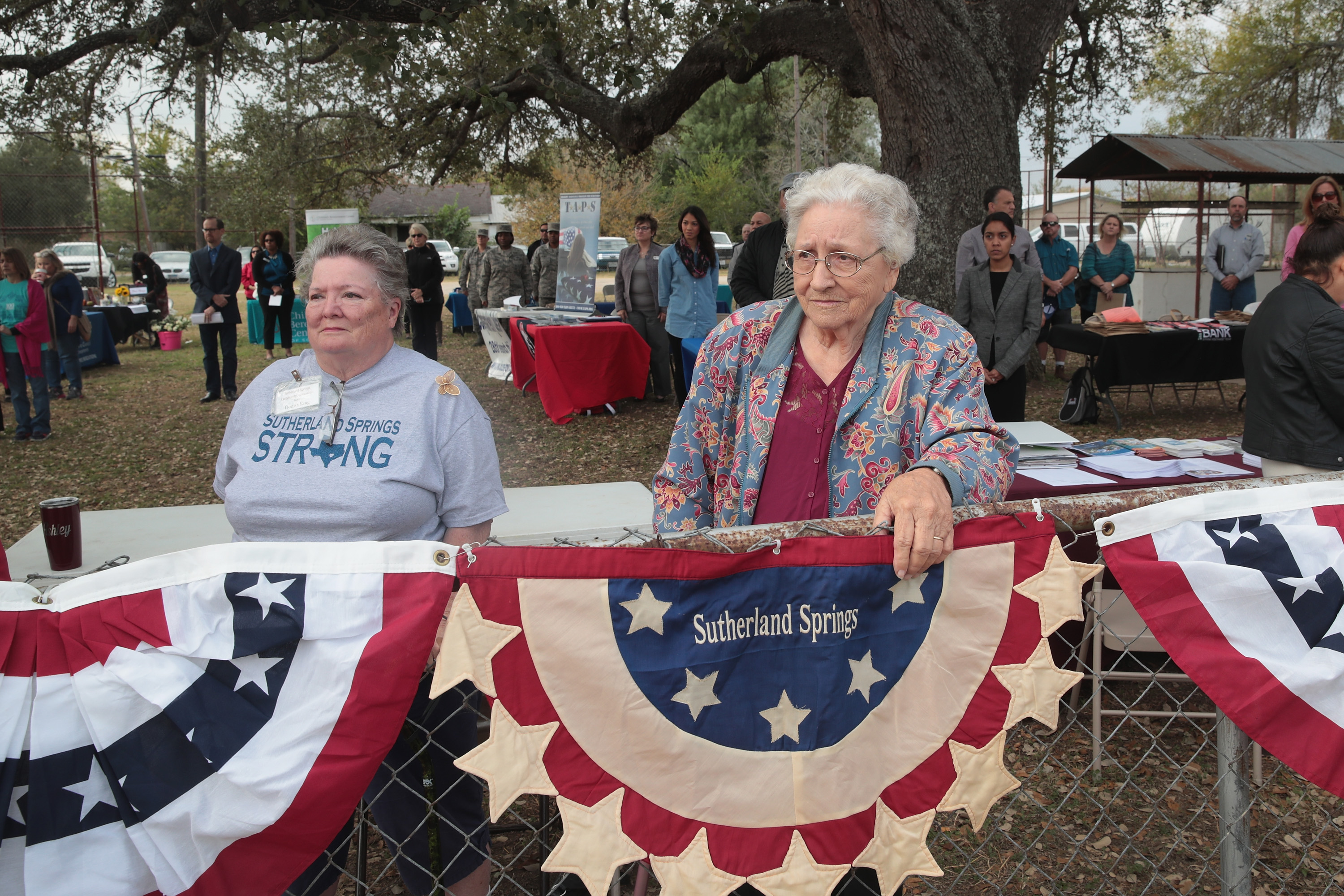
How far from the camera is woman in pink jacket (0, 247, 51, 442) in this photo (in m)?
9.38

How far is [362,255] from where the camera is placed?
8.11ft

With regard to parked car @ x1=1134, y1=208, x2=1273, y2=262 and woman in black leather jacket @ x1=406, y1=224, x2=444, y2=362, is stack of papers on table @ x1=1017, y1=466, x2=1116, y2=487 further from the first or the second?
parked car @ x1=1134, y1=208, x2=1273, y2=262

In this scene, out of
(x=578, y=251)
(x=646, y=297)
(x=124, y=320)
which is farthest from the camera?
(x=124, y=320)

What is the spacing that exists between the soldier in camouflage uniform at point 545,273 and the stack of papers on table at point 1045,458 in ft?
37.2

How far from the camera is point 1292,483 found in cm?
178

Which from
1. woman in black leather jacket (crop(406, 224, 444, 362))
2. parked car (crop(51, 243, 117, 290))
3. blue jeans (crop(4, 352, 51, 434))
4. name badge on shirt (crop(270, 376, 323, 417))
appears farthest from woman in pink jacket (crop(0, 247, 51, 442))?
parked car (crop(51, 243, 117, 290))

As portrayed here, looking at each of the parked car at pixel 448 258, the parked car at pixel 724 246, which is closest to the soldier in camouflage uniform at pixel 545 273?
the parked car at pixel 724 246

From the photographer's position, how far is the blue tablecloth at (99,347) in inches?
556

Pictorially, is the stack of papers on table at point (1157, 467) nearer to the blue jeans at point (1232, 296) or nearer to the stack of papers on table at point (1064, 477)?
the stack of papers on table at point (1064, 477)

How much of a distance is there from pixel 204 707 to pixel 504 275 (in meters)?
14.2

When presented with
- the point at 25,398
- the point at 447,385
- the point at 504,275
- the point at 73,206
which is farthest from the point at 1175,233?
the point at 73,206

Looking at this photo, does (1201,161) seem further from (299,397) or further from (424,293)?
(299,397)

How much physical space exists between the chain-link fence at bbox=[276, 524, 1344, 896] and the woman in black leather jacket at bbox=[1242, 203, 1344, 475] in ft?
3.24

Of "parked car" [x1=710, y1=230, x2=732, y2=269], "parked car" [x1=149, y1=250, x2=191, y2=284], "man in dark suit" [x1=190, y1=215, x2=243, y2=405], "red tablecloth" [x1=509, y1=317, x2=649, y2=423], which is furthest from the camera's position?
"parked car" [x1=149, y1=250, x2=191, y2=284]
